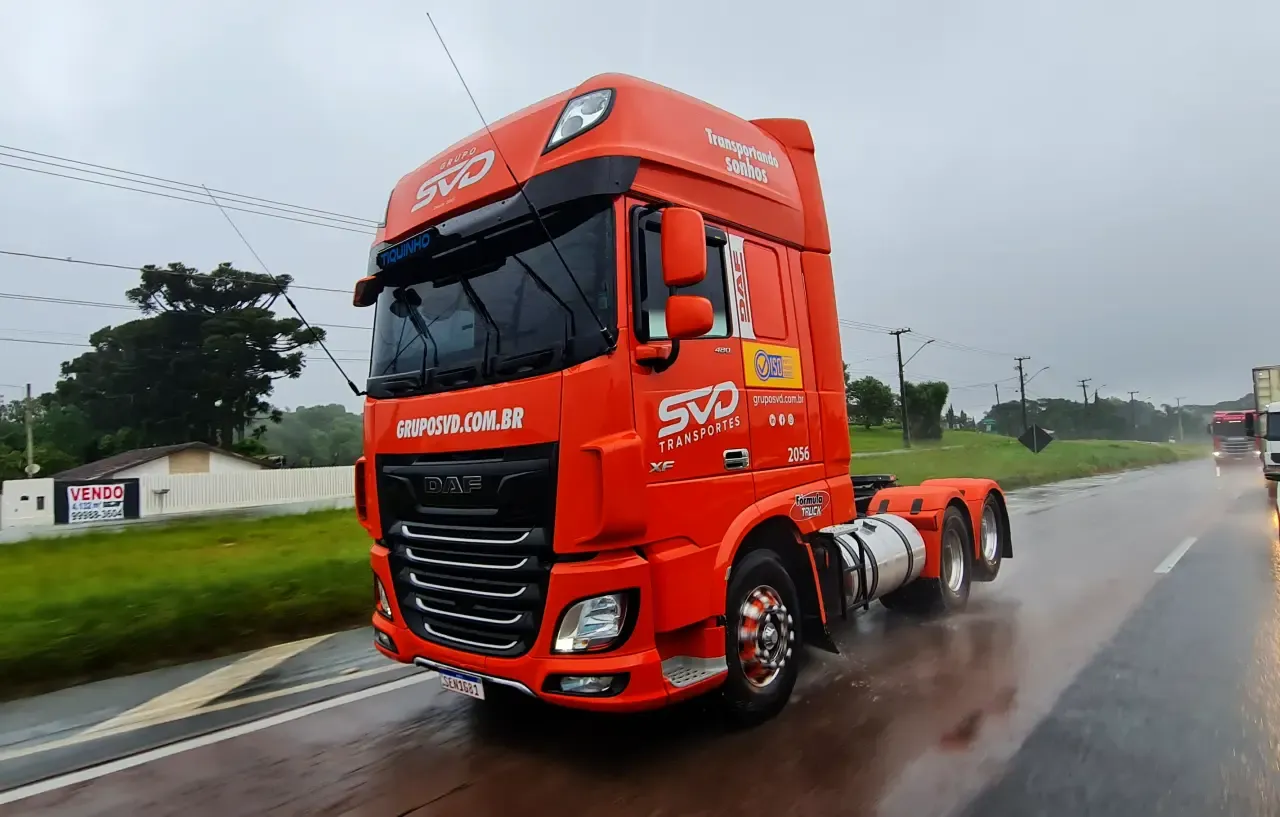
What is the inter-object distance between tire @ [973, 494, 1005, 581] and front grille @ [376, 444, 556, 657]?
5713mm

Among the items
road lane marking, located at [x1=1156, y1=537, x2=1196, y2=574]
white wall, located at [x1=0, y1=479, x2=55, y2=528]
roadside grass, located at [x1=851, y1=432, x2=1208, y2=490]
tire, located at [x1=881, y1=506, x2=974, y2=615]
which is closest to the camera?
tire, located at [x1=881, y1=506, x2=974, y2=615]

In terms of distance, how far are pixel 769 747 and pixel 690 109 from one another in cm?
347

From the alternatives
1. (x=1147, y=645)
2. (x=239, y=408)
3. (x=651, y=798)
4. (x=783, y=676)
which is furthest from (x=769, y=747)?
(x=239, y=408)

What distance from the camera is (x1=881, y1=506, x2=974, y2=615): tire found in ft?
23.0

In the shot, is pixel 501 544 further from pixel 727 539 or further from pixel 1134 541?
pixel 1134 541

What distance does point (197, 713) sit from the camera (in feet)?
16.1

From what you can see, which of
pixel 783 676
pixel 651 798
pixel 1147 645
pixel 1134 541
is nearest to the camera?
pixel 651 798

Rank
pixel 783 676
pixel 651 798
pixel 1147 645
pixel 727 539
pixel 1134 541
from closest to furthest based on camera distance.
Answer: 1. pixel 651 798
2. pixel 727 539
3. pixel 783 676
4. pixel 1147 645
5. pixel 1134 541

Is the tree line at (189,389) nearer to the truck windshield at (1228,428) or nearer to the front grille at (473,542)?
the truck windshield at (1228,428)

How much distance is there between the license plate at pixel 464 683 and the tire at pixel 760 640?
48.6 inches

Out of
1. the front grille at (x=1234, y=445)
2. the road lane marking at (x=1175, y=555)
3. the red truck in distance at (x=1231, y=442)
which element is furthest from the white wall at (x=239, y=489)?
the front grille at (x=1234, y=445)

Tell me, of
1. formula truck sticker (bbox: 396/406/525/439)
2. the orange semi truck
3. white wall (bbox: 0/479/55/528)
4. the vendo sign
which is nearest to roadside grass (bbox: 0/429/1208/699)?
the orange semi truck

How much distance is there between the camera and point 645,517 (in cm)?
357

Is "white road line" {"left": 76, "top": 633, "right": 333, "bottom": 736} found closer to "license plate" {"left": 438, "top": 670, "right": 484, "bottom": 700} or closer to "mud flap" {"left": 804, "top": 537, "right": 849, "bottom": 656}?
"license plate" {"left": 438, "top": 670, "right": 484, "bottom": 700}
